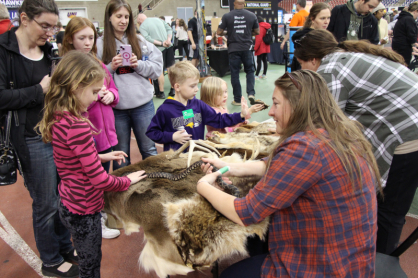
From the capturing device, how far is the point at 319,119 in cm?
121

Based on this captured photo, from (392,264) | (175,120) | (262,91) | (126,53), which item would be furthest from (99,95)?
(262,91)

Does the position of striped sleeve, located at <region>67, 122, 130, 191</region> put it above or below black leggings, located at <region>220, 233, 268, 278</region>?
above

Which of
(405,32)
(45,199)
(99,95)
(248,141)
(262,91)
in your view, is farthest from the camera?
(262,91)

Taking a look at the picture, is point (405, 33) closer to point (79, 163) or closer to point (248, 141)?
point (248, 141)

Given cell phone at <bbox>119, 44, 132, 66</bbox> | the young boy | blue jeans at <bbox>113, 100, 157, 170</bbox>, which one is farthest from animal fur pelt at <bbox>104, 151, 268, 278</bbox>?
cell phone at <bbox>119, 44, 132, 66</bbox>

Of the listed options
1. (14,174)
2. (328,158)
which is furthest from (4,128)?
(328,158)

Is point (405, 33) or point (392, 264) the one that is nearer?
point (392, 264)

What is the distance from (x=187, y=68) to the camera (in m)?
2.37

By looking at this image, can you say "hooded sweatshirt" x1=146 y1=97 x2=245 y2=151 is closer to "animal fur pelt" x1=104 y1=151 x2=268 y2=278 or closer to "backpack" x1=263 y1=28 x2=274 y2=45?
"animal fur pelt" x1=104 y1=151 x2=268 y2=278

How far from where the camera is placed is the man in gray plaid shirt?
5.69 ft

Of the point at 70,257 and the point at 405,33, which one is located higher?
the point at 405,33

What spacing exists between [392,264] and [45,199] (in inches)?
82.4

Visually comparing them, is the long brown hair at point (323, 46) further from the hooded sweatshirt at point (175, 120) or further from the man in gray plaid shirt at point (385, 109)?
the hooded sweatshirt at point (175, 120)

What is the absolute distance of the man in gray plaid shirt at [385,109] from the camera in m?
1.74
